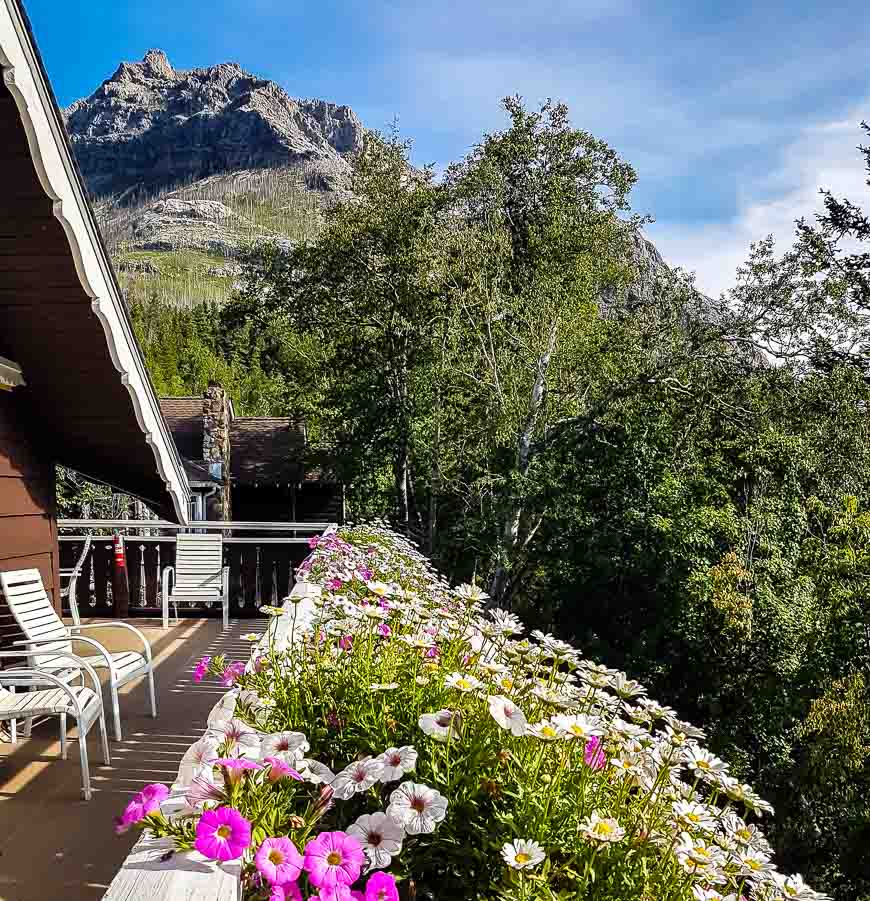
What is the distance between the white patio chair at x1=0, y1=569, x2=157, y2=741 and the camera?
4078mm

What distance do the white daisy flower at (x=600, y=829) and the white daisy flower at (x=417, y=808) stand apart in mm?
253

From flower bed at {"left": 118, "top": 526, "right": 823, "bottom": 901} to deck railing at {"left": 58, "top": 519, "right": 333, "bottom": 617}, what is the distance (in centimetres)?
584

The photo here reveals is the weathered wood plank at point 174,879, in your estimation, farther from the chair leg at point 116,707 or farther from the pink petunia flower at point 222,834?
the chair leg at point 116,707

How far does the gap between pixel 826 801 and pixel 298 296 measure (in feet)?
45.5

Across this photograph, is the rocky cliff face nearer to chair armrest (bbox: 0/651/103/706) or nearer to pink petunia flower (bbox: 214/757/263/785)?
chair armrest (bbox: 0/651/103/706)

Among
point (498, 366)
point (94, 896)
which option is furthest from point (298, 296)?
point (94, 896)

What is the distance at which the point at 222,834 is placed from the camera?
44.2 inches

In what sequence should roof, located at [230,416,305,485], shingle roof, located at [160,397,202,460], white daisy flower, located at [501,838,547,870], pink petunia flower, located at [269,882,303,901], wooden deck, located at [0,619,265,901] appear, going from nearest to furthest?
pink petunia flower, located at [269,882,303,901] < white daisy flower, located at [501,838,547,870] < wooden deck, located at [0,619,265,901] < roof, located at [230,416,305,485] < shingle roof, located at [160,397,202,460]

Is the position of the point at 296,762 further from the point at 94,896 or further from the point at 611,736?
the point at 94,896

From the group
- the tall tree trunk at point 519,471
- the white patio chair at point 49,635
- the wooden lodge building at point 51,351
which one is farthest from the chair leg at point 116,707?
the tall tree trunk at point 519,471

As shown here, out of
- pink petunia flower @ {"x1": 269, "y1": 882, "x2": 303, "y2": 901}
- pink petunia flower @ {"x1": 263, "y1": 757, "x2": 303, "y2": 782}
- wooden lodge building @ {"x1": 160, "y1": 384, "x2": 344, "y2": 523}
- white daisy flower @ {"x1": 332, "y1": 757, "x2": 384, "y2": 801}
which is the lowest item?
wooden lodge building @ {"x1": 160, "y1": 384, "x2": 344, "y2": 523}

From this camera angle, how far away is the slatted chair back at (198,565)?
24.8 feet

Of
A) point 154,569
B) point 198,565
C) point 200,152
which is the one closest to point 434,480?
point 154,569

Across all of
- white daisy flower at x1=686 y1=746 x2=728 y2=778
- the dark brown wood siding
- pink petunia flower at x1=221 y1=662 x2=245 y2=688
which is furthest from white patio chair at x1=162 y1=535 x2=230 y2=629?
white daisy flower at x1=686 y1=746 x2=728 y2=778
